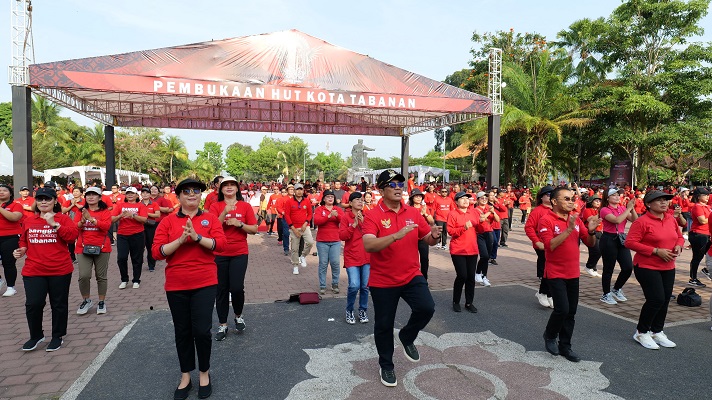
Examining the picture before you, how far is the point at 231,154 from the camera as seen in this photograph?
8244cm

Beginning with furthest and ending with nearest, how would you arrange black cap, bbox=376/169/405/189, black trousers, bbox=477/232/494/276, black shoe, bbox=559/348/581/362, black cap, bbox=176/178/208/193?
black trousers, bbox=477/232/494/276 < black shoe, bbox=559/348/581/362 < black cap, bbox=376/169/405/189 < black cap, bbox=176/178/208/193

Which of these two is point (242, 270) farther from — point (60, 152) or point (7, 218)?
point (60, 152)

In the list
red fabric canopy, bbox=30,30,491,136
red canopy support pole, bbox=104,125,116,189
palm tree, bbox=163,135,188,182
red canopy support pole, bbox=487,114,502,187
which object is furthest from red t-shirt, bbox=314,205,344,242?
palm tree, bbox=163,135,188,182

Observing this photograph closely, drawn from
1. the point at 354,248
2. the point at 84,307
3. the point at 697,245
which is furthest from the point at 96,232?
the point at 697,245

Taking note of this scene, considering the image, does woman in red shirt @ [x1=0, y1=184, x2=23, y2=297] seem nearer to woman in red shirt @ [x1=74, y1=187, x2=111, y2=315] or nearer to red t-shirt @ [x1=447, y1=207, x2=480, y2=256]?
woman in red shirt @ [x1=74, y1=187, x2=111, y2=315]

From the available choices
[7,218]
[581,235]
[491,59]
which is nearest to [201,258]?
[581,235]

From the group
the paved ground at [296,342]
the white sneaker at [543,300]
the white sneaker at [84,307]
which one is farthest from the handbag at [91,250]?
the white sneaker at [543,300]

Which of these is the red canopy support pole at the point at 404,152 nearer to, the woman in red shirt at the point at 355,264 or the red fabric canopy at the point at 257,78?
the red fabric canopy at the point at 257,78

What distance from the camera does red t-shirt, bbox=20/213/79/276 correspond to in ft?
14.7

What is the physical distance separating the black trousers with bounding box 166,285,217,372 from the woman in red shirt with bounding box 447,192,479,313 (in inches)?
135

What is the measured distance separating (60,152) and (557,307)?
156 ft

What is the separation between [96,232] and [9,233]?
6.61 feet

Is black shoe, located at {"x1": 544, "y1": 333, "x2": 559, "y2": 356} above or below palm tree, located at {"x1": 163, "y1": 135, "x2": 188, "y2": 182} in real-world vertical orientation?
below

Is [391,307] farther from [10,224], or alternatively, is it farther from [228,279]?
[10,224]
